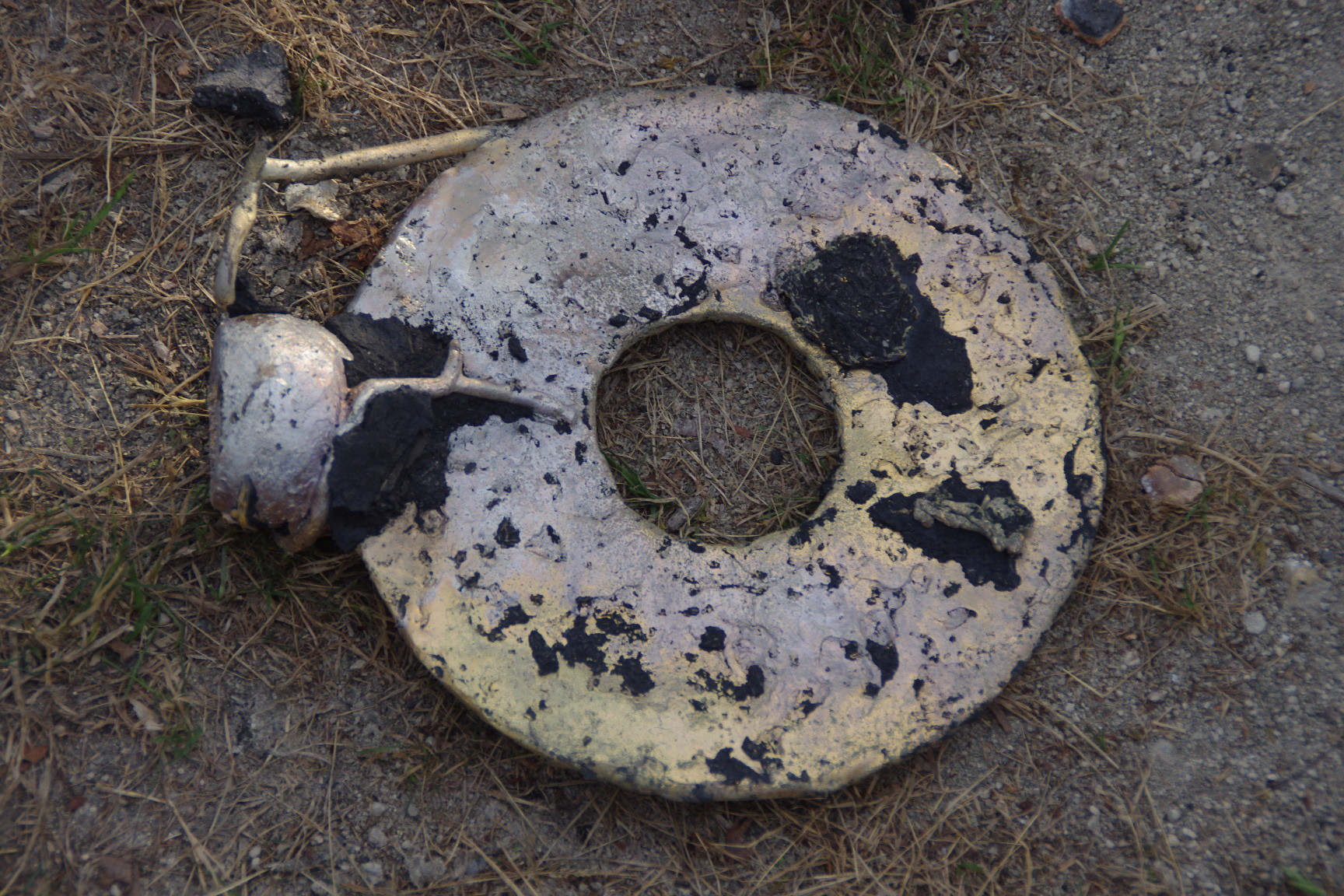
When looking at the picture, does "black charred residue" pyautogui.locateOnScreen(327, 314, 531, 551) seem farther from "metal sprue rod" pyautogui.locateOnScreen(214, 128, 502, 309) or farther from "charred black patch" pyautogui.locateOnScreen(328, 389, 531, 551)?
"metal sprue rod" pyautogui.locateOnScreen(214, 128, 502, 309)

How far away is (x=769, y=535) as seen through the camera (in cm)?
178

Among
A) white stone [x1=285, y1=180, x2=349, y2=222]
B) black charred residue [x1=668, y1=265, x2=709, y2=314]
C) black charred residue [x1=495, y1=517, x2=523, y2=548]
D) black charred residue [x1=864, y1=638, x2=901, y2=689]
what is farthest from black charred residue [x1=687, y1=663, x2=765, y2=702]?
white stone [x1=285, y1=180, x2=349, y2=222]

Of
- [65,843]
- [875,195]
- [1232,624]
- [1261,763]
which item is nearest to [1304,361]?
[1232,624]

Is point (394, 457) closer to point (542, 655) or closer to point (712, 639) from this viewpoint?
point (542, 655)

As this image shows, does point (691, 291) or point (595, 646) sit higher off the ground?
point (691, 291)

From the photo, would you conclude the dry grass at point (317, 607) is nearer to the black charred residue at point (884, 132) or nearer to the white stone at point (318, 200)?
the white stone at point (318, 200)

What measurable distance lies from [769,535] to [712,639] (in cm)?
29

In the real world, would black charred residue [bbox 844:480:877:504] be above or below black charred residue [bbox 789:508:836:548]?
above

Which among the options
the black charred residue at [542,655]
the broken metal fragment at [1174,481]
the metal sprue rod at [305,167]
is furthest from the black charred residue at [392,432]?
the broken metal fragment at [1174,481]

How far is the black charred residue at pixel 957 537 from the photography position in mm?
1692

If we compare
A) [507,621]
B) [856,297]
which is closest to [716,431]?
[856,297]

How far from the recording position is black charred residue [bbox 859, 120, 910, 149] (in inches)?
73.7

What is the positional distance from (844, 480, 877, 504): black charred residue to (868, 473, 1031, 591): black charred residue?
0.03 m

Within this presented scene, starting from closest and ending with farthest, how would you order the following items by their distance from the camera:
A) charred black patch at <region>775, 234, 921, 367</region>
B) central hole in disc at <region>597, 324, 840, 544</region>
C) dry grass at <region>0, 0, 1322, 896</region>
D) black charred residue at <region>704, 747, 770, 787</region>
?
black charred residue at <region>704, 747, 770, 787</region> → dry grass at <region>0, 0, 1322, 896</region> → charred black patch at <region>775, 234, 921, 367</region> → central hole in disc at <region>597, 324, 840, 544</region>
